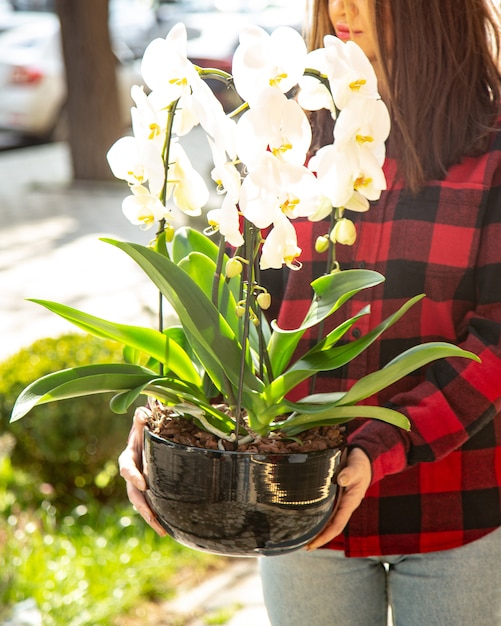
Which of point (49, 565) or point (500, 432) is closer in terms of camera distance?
point (500, 432)

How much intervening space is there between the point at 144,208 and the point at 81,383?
24 cm

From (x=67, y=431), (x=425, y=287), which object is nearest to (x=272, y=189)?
(x=425, y=287)

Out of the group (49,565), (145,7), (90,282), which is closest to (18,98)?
(90,282)

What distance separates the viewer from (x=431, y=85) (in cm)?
161

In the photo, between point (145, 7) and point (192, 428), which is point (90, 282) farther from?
point (145, 7)

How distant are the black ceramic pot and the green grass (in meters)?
1.37

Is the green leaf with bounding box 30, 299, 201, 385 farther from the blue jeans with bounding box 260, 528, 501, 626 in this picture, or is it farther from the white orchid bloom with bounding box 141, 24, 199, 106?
the blue jeans with bounding box 260, 528, 501, 626

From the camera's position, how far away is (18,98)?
1080 cm

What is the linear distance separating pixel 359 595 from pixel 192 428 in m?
0.47

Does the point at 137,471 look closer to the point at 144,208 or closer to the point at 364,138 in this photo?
the point at 144,208

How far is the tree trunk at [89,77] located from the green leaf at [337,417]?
729cm

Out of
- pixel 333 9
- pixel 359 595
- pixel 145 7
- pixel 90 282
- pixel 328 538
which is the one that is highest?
pixel 333 9

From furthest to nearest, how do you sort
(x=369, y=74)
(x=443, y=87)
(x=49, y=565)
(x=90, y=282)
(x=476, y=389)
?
(x=90, y=282) → (x=49, y=565) → (x=443, y=87) → (x=476, y=389) → (x=369, y=74)

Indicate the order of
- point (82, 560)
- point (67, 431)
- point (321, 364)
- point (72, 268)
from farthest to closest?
point (72, 268)
point (67, 431)
point (82, 560)
point (321, 364)
